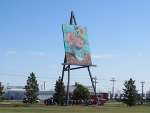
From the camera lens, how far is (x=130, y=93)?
253 feet

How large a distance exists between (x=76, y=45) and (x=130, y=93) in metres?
13.7

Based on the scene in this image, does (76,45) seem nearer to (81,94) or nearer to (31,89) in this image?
(31,89)

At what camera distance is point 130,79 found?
255 ft

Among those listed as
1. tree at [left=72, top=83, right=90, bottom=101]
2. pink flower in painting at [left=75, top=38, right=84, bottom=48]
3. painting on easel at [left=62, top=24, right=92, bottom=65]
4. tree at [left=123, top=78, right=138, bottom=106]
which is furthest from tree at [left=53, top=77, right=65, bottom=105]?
tree at [left=72, top=83, right=90, bottom=101]

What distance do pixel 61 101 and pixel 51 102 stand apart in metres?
6.42

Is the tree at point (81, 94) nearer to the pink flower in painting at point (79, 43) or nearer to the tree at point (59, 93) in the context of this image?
the tree at point (59, 93)

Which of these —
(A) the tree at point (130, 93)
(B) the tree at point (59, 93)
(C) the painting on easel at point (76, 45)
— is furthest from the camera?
(A) the tree at point (130, 93)

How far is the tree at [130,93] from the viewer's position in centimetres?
7650

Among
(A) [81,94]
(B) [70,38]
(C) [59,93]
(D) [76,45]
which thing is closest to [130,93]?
(C) [59,93]

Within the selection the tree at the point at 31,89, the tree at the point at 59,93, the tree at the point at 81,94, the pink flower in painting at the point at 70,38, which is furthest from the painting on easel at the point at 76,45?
the tree at the point at 81,94

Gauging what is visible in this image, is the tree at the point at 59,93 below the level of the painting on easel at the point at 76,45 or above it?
below

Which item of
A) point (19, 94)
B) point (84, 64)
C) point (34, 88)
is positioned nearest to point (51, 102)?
point (34, 88)

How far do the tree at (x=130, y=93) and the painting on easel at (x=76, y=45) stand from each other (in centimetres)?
851

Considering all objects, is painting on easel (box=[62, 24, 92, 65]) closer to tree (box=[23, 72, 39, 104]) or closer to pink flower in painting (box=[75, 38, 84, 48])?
pink flower in painting (box=[75, 38, 84, 48])
